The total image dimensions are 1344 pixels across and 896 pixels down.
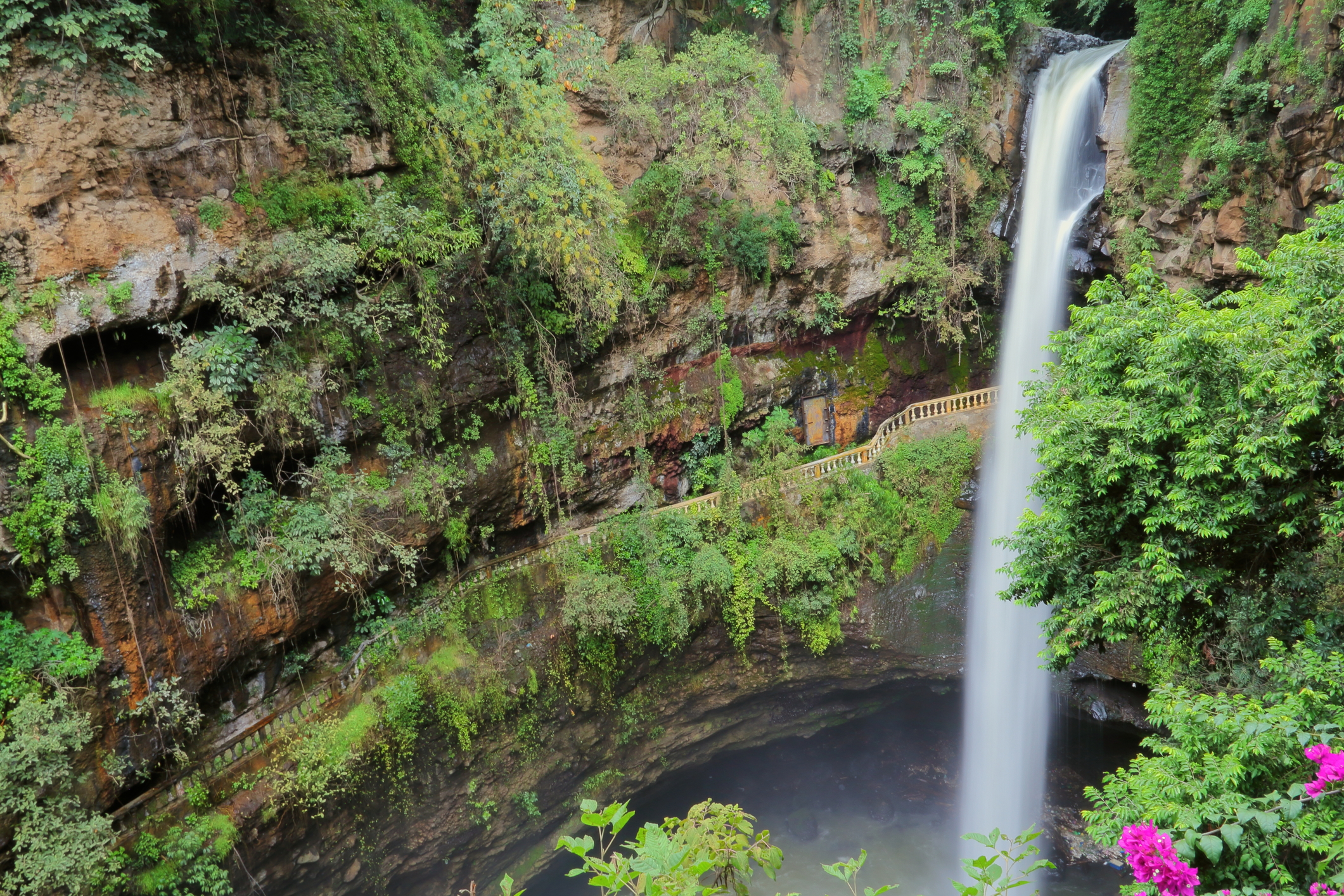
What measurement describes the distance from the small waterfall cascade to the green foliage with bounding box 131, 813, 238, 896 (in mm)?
12356

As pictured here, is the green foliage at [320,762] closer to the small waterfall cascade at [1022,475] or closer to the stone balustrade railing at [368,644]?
the stone balustrade railing at [368,644]

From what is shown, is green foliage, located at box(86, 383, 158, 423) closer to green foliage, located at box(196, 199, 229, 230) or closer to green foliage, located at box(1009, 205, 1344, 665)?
green foliage, located at box(196, 199, 229, 230)

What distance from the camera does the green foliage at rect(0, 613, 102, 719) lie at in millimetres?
8109

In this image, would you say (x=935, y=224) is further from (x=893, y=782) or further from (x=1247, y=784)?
(x=1247, y=784)

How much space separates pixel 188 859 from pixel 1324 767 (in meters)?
11.4

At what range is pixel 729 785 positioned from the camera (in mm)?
15203

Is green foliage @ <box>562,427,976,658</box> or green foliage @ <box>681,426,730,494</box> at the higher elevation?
green foliage @ <box>681,426,730,494</box>

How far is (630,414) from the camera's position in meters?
14.3

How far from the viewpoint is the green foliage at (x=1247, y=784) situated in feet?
14.3

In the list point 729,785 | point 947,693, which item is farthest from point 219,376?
point 947,693

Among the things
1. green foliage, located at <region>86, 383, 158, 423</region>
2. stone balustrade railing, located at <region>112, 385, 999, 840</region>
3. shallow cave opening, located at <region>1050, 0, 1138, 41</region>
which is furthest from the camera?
shallow cave opening, located at <region>1050, 0, 1138, 41</region>

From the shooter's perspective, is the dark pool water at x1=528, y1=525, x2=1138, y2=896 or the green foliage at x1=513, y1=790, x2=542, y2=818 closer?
the green foliage at x1=513, y1=790, x2=542, y2=818

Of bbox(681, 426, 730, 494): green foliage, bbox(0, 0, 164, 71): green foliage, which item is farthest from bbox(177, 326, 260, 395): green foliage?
bbox(681, 426, 730, 494): green foliage

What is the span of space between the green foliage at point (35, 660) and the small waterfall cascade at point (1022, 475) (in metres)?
13.2
